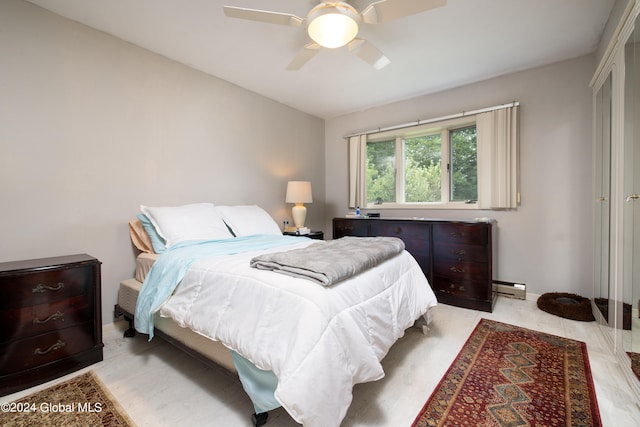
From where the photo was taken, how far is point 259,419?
1.27m

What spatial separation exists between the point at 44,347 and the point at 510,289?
4003 mm

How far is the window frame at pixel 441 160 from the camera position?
11.1ft

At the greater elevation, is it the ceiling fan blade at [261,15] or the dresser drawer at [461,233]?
the ceiling fan blade at [261,15]

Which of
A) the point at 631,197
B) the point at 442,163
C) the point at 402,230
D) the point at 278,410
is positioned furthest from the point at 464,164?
the point at 278,410

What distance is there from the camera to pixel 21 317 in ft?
5.21

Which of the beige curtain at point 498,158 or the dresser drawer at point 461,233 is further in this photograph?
the beige curtain at point 498,158

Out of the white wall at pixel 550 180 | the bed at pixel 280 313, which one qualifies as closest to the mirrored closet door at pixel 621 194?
the white wall at pixel 550 180

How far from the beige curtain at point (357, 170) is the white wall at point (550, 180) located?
4.67ft

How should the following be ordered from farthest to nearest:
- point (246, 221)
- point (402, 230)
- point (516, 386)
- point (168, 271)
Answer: point (402, 230) < point (246, 221) < point (168, 271) < point (516, 386)

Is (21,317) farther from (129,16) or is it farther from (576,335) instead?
(576,335)

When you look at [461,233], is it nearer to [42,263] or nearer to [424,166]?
[424,166]

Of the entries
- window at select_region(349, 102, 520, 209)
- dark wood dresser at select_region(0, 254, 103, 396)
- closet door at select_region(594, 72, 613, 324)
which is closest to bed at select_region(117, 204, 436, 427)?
dark wood dresser at select_region(0, 254, 103, 396)

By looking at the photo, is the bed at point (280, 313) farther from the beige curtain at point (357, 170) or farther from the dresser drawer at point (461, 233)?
the beige curtain at point (357, 170)

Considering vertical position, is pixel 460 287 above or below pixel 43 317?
below
